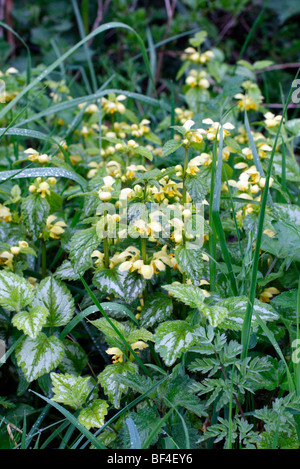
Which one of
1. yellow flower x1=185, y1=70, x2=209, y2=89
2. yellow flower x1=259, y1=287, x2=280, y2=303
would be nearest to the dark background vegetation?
yellow flower x1=185, y1=70, x2=209, y2=89

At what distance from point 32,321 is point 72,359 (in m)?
0.21

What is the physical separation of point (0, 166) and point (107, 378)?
1.05 meters

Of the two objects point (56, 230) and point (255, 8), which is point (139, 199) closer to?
point (56, 230)

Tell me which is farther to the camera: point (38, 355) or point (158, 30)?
point (158, 30)

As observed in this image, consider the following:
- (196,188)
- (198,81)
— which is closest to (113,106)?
(198,81)

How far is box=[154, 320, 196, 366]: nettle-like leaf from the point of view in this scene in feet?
3.09

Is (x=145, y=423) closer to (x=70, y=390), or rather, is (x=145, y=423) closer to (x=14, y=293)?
(x=70, y=390)

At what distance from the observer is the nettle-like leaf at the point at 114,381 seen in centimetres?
100

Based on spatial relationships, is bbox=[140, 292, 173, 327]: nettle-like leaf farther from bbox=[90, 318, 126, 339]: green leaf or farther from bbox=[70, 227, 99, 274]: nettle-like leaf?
bbox=[70, 227, 99, 274]: nettle-like leaf

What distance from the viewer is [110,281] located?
116 centimetres

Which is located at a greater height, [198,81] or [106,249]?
[198,81]

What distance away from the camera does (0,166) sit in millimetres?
1722

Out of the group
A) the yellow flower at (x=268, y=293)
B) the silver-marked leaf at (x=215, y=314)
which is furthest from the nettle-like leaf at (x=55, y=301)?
the yellow flower at (x=268, y=293)
